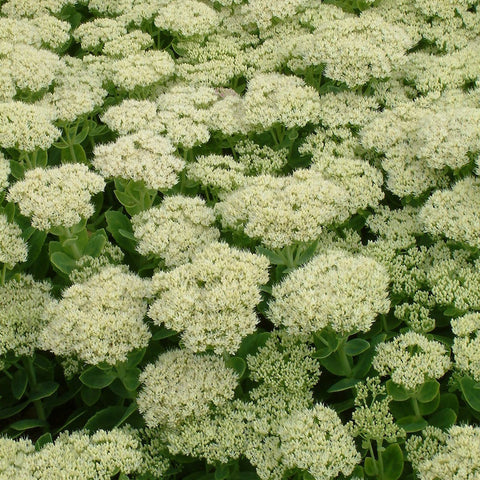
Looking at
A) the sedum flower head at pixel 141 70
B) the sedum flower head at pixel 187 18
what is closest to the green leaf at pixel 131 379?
the sedum flower head at pixel 141 70

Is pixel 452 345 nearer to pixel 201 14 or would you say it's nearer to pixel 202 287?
pixel 202 287

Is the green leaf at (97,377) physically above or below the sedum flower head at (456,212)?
below

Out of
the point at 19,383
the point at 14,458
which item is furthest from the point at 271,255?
the point at 14,458

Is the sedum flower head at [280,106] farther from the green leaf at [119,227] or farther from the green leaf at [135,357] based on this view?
the green leaf at [135,357]

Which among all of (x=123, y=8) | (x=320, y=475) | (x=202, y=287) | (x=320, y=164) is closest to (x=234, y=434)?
(x=320, y=475)

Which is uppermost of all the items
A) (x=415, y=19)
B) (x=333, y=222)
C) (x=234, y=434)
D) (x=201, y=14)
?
(x=415, y=19)

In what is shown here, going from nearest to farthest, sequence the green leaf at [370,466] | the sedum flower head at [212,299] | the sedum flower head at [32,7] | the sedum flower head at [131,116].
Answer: the green leaf at [370,466]
the sedum flower head at [212,299]
the sedum flower head at [131,116]
the sedum flower head at [32,7]

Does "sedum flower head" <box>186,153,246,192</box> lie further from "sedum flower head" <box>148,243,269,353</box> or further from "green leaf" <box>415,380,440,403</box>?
"green leaf" <box>415,380,440,403</box>
